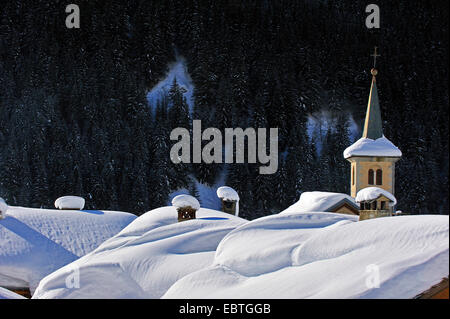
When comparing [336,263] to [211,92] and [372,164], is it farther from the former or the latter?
[211,92]

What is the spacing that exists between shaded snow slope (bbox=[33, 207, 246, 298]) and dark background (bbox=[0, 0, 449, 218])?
4643 cm

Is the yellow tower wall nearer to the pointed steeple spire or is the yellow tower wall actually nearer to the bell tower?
the bell tower

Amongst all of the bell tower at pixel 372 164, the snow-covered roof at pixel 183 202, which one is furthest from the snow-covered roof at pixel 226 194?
the bell tower at pixel 372 164

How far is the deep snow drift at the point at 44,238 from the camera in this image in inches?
914

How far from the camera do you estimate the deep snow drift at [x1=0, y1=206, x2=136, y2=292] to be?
23203 mm

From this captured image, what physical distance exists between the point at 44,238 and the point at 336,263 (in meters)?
16.3

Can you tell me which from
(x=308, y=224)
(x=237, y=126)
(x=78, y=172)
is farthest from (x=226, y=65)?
(x=308, y=224)

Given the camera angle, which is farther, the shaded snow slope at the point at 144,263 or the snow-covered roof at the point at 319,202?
the snow-covered roof at the point at 319,202

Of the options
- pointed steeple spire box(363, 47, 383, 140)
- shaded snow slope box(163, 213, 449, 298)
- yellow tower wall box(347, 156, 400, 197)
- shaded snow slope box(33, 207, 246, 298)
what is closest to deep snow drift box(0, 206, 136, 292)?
shaded snow slope box(33, 207, 246, 298)

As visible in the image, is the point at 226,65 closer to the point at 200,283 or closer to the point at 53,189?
the point at 53,189

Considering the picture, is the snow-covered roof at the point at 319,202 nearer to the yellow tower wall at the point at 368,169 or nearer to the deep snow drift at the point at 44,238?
the yellow tower wall at the point at 368,169

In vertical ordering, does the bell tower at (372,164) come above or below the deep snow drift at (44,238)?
above

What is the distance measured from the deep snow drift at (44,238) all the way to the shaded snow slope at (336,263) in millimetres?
9528
